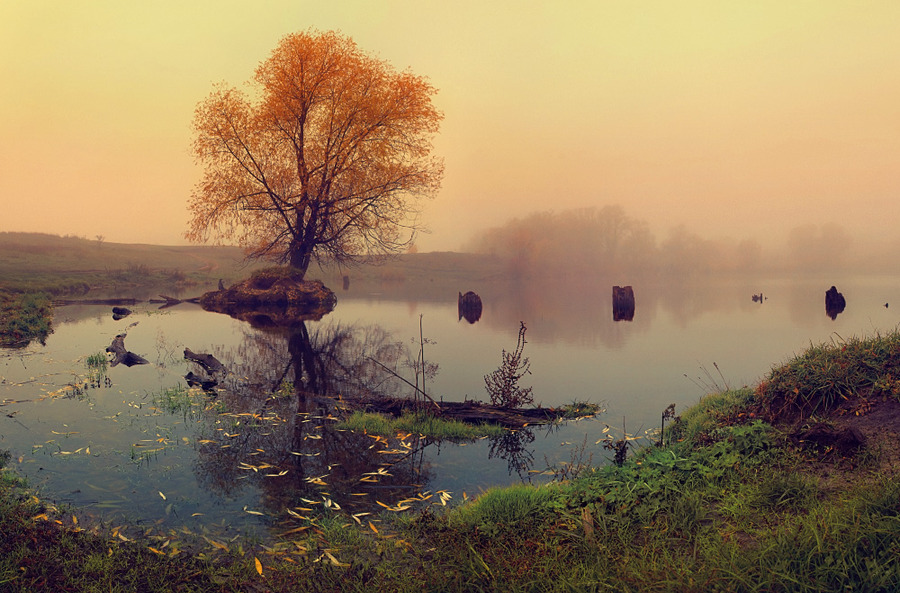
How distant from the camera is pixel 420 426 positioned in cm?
962

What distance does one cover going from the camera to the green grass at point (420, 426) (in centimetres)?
941

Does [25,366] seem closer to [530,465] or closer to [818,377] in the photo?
[530,465]

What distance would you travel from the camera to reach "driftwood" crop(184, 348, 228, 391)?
12.6 m

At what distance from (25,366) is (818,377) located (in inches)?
724

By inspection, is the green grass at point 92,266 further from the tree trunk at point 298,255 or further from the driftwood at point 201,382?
the driftwood at point 201,382

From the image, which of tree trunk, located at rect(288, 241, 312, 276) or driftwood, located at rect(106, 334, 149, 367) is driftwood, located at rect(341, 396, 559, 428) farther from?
tree trunk, located at rect(288, 241, 312, 276)

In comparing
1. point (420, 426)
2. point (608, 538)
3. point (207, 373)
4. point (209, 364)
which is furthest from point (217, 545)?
point (209, 364)

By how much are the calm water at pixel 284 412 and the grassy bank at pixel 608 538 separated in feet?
2.33

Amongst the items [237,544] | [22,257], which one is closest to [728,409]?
[237,544]


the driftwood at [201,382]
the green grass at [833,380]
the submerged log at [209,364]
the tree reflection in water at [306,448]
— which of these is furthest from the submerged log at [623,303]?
the driftwood at [201,382]

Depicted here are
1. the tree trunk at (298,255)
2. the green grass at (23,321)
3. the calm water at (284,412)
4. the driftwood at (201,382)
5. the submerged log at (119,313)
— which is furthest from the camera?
the tree trunk at (298,255)

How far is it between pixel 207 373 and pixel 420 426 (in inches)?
291

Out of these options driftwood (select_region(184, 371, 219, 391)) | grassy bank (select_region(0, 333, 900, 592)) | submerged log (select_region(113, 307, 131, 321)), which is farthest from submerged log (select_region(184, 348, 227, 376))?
submerged log (select_region(113, 307, 131, 321))

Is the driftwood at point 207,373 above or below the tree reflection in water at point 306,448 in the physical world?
above
